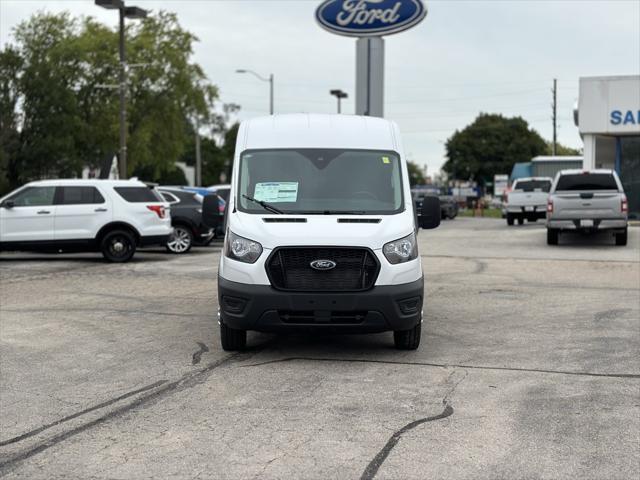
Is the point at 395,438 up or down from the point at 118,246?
down

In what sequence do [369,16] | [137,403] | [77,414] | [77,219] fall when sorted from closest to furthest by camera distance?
1. [77,414]
2. [137,403]
3. [77,219]
4. [369,16]

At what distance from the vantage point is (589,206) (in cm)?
2261

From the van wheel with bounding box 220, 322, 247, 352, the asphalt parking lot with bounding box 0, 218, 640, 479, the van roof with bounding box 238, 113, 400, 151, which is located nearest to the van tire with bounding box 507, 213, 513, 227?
the asphalt parking lot with bounding box 0, 218, 640, 479

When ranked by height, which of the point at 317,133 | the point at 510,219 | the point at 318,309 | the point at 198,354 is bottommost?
the point at 198,354

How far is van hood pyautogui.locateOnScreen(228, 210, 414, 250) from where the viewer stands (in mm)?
8172

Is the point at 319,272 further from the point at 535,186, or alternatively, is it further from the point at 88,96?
the point at 88,96

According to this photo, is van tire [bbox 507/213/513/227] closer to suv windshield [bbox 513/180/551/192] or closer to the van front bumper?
suv windshield [bbox 513/180/551/192]

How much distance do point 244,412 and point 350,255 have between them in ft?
7.25

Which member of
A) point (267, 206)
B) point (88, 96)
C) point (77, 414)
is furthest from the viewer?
point (88, 96)

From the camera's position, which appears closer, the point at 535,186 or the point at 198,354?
the point at 198,354

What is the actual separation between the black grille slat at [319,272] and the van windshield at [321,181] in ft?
2.31

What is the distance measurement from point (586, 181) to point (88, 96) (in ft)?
126

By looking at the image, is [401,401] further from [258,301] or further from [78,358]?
[78,358]

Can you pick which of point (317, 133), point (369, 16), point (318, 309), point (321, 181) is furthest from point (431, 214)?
point (369, 16)
